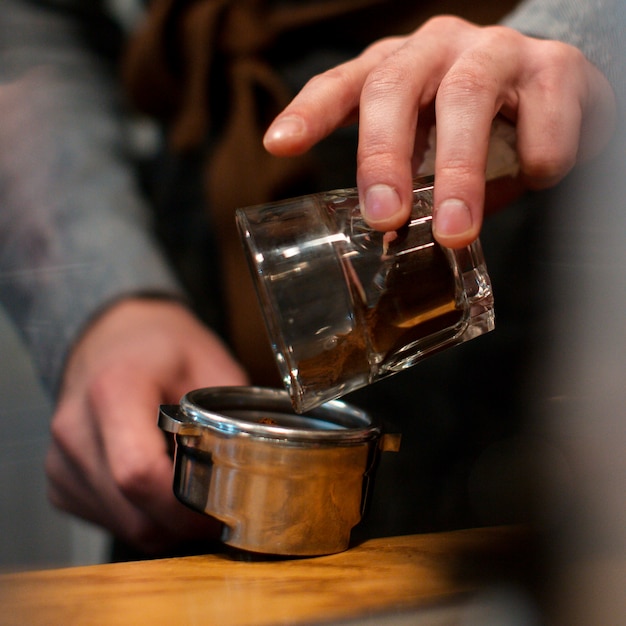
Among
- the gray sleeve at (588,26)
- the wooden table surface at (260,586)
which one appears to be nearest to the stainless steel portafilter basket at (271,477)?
the wooden table surface at (260,586)

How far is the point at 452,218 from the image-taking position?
0.90 feet

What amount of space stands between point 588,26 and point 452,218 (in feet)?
0.43

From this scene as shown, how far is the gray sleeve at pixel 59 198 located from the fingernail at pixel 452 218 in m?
0.18

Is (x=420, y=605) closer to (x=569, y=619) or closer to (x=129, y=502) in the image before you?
(x=569, y=619)

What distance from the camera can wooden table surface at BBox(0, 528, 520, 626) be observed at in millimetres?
234

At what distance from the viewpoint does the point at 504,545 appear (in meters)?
0.29

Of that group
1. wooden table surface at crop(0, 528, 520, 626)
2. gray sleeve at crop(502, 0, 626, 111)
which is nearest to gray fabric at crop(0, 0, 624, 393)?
gray sleeve at crop(502, 0, 626, 111)

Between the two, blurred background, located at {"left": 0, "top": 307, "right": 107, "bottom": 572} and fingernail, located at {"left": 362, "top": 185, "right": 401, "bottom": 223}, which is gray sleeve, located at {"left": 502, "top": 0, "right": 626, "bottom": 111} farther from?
blurred background, located at {"left": 0, "top": 307, "right": 107, "bottom": 572}

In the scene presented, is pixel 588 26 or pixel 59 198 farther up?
pixel 588 26

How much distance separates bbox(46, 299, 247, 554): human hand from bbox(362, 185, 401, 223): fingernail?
0.14 m

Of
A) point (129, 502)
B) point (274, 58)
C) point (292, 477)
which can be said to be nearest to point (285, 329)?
point (292, 477)

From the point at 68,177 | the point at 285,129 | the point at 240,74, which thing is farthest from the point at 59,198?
the point at 285,129

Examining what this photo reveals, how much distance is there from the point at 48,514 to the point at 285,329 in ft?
0.41

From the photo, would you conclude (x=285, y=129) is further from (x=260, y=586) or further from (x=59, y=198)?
(x=59, y=198)
